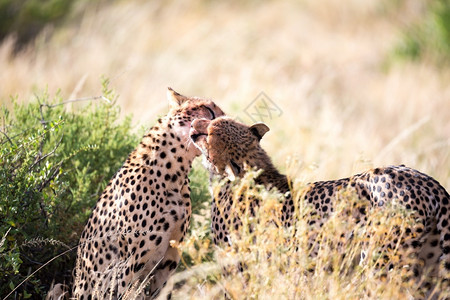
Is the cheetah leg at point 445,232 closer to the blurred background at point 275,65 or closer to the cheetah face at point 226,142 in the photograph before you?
the cheetah face at point 226,142

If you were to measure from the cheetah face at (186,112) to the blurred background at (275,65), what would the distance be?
2.19 metres

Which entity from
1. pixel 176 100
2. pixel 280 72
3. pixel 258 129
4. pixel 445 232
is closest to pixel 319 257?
pixel 445 232

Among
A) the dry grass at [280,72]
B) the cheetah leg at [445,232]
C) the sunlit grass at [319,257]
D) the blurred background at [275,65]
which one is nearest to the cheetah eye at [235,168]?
the sunlit grass at [319,257]

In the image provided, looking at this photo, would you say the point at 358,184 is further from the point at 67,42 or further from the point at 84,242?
the point at 67,42

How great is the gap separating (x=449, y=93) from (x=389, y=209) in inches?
257

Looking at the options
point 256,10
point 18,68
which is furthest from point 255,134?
point 256,10

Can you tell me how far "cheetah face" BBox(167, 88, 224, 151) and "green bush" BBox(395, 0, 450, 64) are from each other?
709 centimetres

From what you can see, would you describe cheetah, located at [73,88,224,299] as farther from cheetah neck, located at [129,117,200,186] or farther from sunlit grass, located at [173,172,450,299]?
sunlit grass, located at [173,172,450,299]

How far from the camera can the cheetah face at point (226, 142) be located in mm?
3928

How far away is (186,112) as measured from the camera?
13.3 ft

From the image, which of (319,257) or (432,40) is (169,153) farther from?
(432,40)

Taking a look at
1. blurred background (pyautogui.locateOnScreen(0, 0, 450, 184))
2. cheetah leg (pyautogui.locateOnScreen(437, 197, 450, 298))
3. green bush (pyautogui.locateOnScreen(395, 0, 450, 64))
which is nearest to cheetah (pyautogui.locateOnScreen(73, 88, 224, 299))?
cheetah leg (pyautogui.locateOnScreen(437, 197, 450, 298))

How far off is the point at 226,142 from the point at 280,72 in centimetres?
631

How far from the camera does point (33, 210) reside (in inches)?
163
